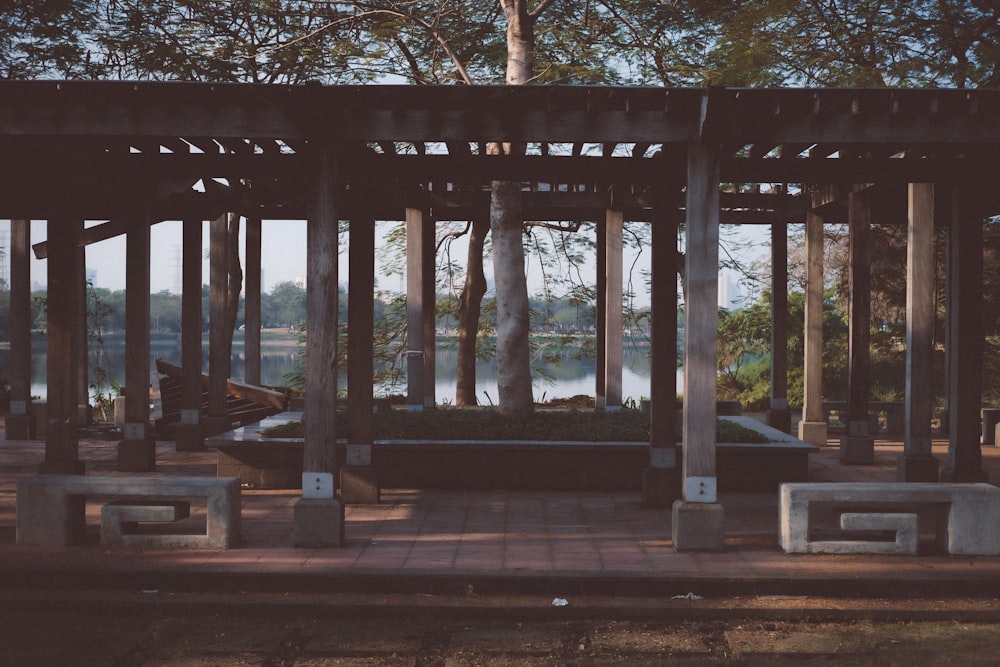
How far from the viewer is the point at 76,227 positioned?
31.0 feet

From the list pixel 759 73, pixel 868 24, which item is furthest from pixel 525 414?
pixel 868 24

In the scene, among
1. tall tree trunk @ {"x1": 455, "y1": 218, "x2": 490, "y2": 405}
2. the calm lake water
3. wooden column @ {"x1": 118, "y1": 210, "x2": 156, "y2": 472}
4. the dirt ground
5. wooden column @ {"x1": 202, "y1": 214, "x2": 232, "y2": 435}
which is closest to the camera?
the dirt ground

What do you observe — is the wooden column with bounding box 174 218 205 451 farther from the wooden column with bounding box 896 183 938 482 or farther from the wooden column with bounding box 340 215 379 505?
the wooden column with bounding box 896 183 938 482

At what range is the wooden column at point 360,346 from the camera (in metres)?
9.08

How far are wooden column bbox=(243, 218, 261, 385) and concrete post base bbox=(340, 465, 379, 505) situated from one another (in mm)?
5927

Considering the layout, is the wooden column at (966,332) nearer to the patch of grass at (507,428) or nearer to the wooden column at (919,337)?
the wooden column at (919,337)

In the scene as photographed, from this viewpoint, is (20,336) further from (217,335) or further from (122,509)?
(122,509)

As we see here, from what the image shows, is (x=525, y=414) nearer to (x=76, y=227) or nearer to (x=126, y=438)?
(x=126, y=438)

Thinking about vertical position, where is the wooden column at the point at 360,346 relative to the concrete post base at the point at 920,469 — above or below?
above

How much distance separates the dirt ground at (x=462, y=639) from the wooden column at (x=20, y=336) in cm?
923

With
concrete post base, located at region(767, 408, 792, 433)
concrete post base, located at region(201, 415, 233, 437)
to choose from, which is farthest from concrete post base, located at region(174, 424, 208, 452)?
concrete post base, located at region(767, 408, 792, 433)

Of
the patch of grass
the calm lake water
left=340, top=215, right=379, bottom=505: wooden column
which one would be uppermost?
left=340, top=215, right=379, bottom=505: wooden column

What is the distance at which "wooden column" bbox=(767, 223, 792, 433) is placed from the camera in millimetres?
14531

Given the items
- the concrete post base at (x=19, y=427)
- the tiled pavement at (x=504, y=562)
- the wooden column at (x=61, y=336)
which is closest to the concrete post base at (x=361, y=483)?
the tiled pavement at (x=504, y=562)
